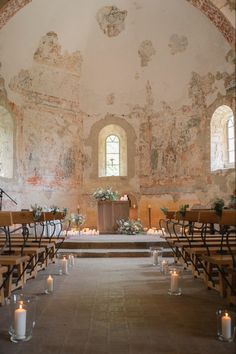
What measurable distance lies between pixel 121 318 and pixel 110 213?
10.4 m

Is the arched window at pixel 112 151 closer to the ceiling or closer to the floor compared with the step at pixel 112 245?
closer to the ceiling

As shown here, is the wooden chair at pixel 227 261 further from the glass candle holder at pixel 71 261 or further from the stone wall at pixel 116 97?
the stone wall at pixel 116 97

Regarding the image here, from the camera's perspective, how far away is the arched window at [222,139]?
16.1 m

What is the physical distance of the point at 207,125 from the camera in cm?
1650

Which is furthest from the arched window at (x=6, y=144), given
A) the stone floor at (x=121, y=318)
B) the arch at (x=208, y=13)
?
the stone floor at (x=121, y=318)

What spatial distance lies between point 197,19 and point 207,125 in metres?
4.42

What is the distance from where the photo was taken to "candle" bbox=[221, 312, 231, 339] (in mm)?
3373

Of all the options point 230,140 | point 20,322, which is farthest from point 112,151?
point 20,322

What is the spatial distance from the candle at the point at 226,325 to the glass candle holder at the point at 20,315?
1641 mm

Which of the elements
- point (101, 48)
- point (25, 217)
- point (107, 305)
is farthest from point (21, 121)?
point (107, 305)

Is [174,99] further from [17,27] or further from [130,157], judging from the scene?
[17,27]

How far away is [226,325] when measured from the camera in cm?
340

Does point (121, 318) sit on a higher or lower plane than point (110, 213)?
lower

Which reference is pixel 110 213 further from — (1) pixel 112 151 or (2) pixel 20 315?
(2) pixel 20 315
